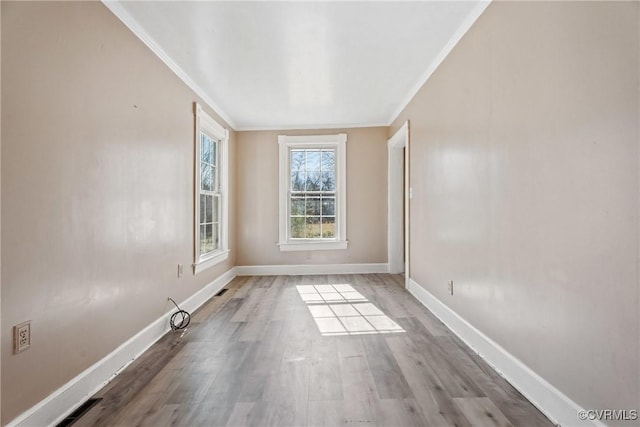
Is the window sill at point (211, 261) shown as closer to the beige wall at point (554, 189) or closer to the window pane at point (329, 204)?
the window pane at point (329, 204)

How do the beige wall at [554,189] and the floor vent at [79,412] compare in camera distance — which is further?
the floor vent at [79,412]

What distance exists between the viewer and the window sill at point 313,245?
16.2ft

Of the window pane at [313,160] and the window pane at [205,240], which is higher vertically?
the window pane at [313,160]

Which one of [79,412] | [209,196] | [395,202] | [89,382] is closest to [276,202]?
[209,196]

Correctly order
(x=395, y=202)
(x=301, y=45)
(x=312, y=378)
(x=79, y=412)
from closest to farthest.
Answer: (x=79, y=412) < (x=312, y=378) < (x=301, y=45) < (x=395, y=202)

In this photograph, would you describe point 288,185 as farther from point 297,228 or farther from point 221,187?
point 221,187

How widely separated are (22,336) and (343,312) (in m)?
2.42

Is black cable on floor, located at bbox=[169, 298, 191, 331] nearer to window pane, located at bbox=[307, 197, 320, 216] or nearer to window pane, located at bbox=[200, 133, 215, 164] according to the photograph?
window pane, located at bbox=[200, 133, 215, 164]

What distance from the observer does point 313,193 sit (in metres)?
5.02

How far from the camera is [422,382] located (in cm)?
183

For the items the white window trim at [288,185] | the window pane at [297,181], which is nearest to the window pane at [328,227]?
the white window trim at [288,185]

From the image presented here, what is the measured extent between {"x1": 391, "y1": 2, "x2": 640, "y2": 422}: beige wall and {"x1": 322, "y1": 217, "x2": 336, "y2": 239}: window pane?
8.87 ft

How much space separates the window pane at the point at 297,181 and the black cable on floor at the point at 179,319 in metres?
2.68

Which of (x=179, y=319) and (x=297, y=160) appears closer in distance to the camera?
(x=179, y=319)
